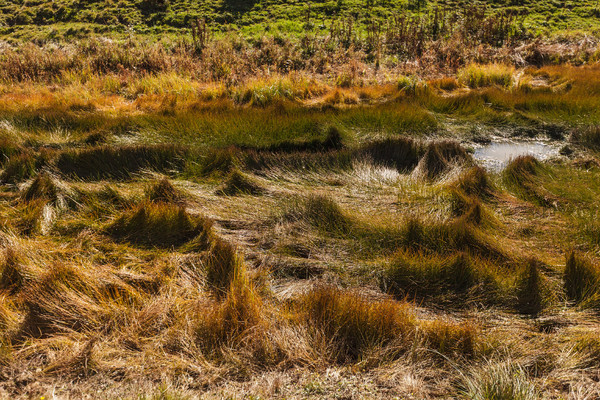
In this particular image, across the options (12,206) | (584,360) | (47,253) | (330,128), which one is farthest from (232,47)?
(584,360)

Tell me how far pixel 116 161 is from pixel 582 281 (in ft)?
16.3

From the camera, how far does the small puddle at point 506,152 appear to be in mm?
5715

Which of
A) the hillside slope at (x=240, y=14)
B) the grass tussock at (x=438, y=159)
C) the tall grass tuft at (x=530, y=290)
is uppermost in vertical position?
the hillside slope at (x=240, y=14)

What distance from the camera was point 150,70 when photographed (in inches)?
380

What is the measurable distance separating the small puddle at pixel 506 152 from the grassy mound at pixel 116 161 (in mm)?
4213

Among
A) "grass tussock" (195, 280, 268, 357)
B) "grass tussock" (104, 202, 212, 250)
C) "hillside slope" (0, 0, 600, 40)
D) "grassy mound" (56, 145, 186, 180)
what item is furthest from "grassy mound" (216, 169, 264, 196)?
"hillside slope" (0, 0, 600, 40)

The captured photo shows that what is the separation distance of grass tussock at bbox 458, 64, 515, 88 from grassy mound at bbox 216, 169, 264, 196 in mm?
5970

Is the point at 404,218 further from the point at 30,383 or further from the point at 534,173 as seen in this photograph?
the point at 30,383

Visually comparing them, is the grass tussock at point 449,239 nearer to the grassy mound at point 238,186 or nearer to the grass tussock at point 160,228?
the grassy mound at point 238,186

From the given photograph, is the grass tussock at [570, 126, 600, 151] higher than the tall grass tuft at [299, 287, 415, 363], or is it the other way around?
the grass tussock at [570, 126, 600, 151]

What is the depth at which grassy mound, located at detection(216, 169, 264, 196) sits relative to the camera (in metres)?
4.52

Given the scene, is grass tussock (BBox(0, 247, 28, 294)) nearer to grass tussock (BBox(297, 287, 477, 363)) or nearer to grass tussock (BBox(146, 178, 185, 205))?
grass tussock (BBox(146, 178, 185, 205))

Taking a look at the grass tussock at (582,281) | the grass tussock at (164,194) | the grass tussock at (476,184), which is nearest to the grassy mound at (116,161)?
the grass tussock at (164,194)

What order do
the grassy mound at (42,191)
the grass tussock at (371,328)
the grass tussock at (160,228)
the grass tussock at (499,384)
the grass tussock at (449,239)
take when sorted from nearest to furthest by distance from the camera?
the grass tussock at (499,384) < the grass tussock at (371,328) < the grass tussock at (449,239) < the grass tussock at (160,228) < the grassy mound at (42,191)
